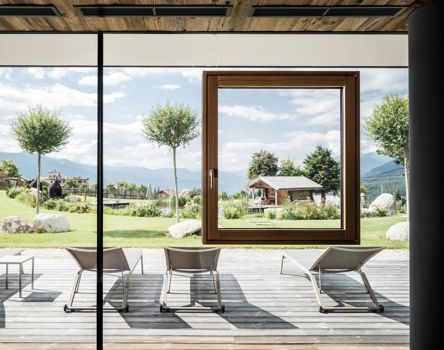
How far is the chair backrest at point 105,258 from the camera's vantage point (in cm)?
260

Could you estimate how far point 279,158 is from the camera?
2.69m

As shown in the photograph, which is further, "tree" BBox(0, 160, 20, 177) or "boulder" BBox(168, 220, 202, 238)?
"boulder" BBox(168, 220, 202, 238)

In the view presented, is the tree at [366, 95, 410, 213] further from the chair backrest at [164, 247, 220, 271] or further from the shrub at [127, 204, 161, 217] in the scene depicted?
the shrub at [127, 204, 161, 217]

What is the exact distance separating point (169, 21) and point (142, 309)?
A: 5.43ft

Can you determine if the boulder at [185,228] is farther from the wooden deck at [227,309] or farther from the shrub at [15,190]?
the shrub at [15,190]

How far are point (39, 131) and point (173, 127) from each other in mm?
763

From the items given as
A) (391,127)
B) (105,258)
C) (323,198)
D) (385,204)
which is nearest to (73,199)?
(105,258)

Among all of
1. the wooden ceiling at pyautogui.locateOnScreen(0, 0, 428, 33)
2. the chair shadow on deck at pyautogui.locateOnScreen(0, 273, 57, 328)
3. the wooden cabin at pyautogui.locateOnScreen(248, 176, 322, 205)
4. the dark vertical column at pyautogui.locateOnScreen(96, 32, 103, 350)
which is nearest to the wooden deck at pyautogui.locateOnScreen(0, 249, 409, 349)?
the chair shadow on deck at pyautogui.locateOnScreen(0, 273, 57, 328)

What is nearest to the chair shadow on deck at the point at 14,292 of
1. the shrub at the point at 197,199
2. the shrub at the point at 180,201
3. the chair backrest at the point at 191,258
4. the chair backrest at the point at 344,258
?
the chair backrest at the point at 191,258

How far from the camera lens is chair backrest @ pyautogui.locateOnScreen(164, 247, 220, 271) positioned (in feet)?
9.13

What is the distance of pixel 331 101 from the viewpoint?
109 inches

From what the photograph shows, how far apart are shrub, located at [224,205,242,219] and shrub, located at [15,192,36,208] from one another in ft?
3.51

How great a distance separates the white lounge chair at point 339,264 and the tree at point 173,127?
2.87 ft

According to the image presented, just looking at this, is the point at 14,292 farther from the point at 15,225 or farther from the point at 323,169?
the point at 323,169
